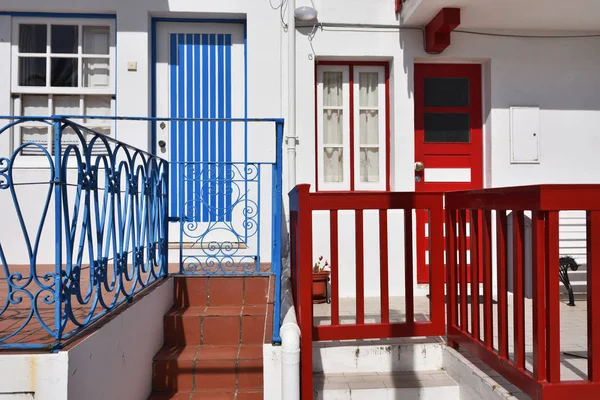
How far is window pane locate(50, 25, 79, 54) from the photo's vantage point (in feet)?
17.1

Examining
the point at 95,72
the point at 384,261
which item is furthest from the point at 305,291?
the point at 95,72

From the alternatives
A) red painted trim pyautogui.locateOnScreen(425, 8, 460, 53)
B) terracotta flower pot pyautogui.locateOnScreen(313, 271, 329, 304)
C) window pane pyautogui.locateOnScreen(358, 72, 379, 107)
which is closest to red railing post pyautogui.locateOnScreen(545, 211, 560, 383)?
terracotta flower pot pyautogui.locateOnScreen(313, 271, 329, 304)

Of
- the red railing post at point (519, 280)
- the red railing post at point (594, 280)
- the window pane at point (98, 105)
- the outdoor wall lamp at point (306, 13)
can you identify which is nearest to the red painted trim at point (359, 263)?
the red railing post at point (519, 280)

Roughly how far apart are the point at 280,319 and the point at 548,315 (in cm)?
157

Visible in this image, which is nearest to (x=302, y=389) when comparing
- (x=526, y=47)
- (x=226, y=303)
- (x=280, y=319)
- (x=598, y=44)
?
(x=280, y=319)

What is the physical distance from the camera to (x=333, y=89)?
527 centimetres

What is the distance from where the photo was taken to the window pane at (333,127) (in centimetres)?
525

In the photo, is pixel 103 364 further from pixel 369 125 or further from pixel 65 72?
pixel 65 72

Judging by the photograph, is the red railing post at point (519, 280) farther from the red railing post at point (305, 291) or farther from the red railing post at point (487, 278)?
the red railing post at point (305, 291)

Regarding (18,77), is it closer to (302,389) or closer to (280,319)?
(280,319)

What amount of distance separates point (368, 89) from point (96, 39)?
9.92 feet

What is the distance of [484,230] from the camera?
263 cm

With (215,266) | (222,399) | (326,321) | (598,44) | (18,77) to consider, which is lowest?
(222,399)

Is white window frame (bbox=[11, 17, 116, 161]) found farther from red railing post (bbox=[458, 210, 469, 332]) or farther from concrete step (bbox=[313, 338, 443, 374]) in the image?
red railing post (bbox=[458, 210, 469, 332])
